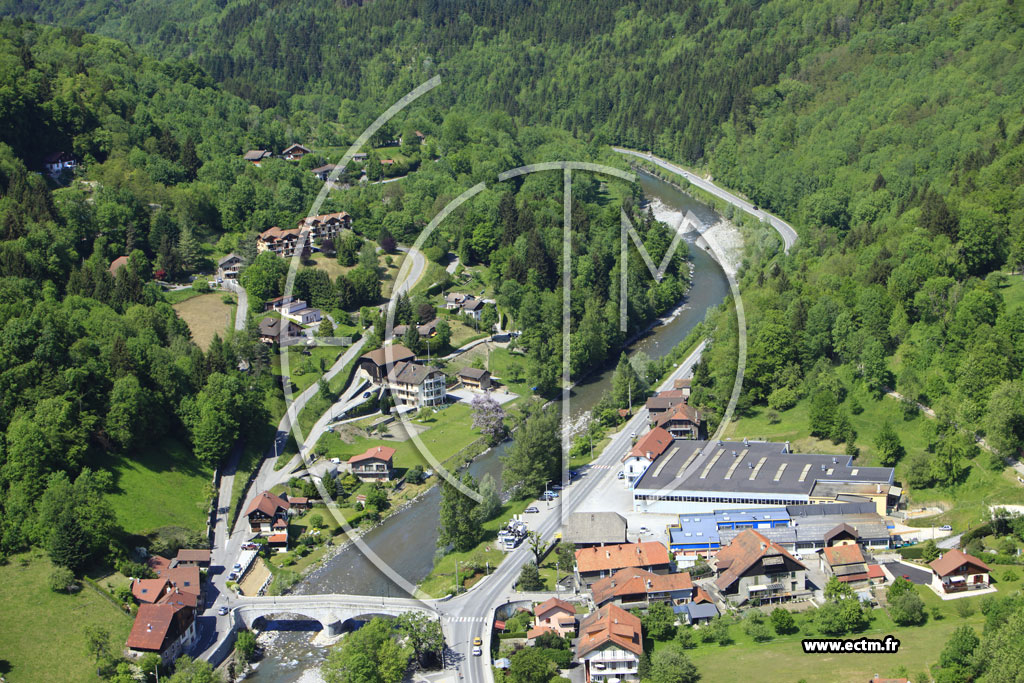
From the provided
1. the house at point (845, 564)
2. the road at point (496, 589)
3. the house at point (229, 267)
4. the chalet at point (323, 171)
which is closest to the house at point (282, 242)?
the house at point (229, 267)

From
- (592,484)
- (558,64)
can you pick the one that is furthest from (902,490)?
(558,64)

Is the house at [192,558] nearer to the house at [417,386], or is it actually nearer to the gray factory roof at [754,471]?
the house at [417,386]

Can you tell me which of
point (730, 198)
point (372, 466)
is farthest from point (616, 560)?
point (730, 198)

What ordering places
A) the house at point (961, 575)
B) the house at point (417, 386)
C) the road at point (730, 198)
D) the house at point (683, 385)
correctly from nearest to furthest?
the house at point (961, 575) → the house at point (683, 385) → the house at point (417, 386) → the road at point (730, 198)

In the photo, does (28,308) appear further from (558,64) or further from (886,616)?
(558,64)

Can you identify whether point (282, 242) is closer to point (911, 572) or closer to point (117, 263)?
point (117, 263)

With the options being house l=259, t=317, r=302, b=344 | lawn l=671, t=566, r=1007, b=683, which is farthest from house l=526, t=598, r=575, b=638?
house l=259, t=317, r=302, b=344

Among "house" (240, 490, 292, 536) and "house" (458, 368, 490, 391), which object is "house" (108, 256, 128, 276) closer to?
"house" (458, 368, 490, 391)
